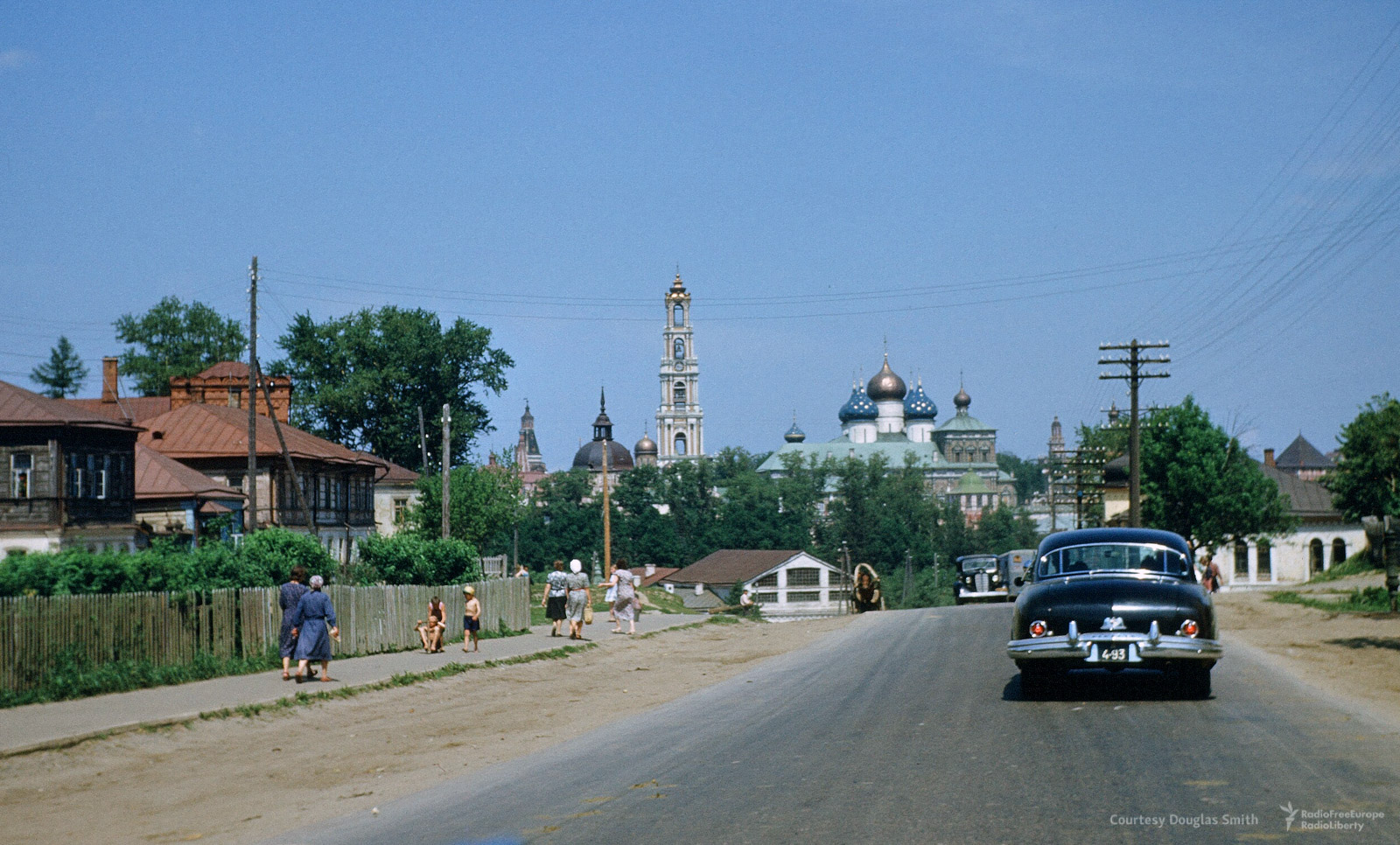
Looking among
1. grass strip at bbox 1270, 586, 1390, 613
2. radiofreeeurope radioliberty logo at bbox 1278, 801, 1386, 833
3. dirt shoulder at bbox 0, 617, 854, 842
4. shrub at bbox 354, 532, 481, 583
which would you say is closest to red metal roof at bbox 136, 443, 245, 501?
shrub at bbox 354, 532, 481, 583

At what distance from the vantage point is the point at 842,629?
33219 millimetres

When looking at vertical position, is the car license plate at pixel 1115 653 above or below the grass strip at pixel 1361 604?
above

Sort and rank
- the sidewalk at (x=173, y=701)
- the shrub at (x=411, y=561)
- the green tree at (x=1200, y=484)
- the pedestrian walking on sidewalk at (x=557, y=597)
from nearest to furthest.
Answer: the sidewalk at (x=173, y=701)
the pedestrian walking on sidewalk at (x=557, y=597)
the shrub at (x=411, y=561)
the green tree at (x=1200, y=484)

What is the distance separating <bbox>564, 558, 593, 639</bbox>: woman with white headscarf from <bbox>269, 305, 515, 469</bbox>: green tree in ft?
178

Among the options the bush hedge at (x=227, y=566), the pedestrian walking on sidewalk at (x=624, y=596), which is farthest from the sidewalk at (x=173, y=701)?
the pedestrian walking on sidewalk at (x=624, y=596)

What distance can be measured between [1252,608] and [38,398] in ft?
114

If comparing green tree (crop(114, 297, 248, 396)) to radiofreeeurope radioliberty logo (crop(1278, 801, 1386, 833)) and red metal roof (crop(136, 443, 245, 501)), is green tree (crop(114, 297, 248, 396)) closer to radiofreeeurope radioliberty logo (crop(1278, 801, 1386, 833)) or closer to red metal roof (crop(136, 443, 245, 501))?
red metal roof (crop(136, 443, 245, 501))

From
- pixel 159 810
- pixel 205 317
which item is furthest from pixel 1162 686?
pixel 205 317

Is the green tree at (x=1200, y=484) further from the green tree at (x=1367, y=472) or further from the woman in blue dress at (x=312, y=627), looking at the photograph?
the woman in blue dress at (x=312, y=627)

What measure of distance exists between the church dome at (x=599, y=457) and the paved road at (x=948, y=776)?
168m

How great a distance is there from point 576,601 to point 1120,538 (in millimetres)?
15617

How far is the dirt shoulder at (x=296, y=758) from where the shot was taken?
33.0 ft

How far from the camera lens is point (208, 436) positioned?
56.9 m

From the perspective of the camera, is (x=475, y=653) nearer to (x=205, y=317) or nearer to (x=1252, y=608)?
(x=1252, y=608)
